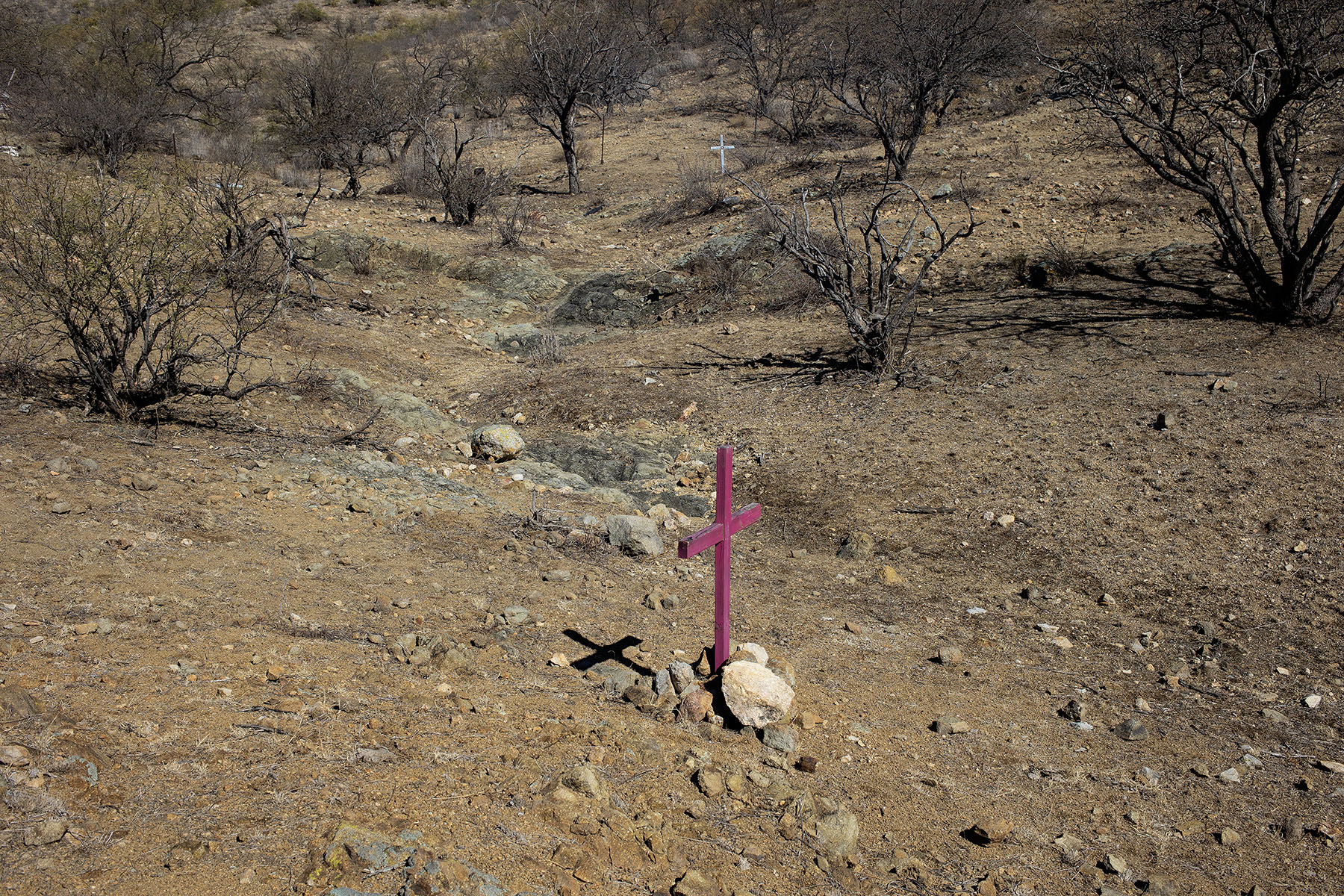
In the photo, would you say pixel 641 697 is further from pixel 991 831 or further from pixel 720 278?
pixel 720 278

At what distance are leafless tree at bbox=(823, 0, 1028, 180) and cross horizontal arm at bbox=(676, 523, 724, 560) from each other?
38.5 feet

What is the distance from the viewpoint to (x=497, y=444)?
7.01 metres

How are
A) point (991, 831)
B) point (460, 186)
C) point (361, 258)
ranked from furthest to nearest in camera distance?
point (460, 186) < point (361, 258) < point (991, 831)

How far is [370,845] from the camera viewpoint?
2.37m

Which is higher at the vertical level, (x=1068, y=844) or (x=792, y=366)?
(x=792, y=366)

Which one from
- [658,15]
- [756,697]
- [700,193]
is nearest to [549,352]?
[700,193]

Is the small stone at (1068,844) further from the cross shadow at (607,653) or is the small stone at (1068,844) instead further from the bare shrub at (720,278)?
the bare shrub at (720,278)

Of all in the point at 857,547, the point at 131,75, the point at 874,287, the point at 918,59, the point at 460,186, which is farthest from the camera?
the point at 131,75

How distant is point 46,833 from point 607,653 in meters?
2.23

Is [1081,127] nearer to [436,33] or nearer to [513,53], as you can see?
[513,53]

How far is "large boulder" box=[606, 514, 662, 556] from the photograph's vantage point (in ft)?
17.5

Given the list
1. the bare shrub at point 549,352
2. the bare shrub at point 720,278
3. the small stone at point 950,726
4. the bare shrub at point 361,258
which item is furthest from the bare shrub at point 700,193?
the small stone at point 950,726

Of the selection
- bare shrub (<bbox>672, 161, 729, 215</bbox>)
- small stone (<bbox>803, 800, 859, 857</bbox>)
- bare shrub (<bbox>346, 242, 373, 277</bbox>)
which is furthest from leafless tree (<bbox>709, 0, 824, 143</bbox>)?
small stone (<bbox>803, 800, 859, 857</bbox>)

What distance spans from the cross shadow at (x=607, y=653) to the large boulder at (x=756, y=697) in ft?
1.79
